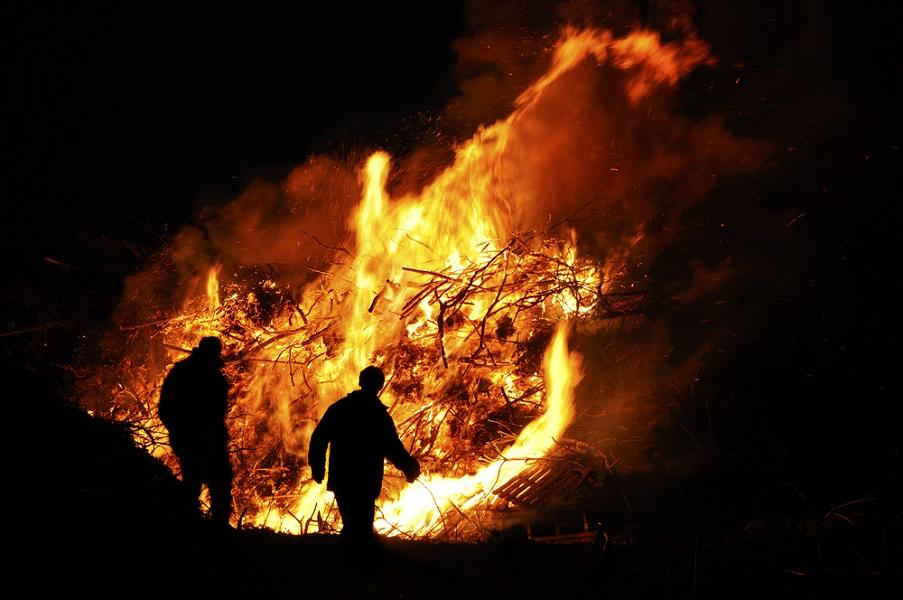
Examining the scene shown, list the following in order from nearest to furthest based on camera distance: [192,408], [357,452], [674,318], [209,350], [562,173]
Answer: [357,452] → [192,408] → [209,350] → [674,318] → [562,173]

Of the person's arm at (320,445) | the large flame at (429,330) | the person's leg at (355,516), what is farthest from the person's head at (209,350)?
the large flame at (429,330)

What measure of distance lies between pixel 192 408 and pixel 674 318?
4394mm

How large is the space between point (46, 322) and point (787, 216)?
8013 mm

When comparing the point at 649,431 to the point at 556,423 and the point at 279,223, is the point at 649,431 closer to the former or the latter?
the point at 556,423

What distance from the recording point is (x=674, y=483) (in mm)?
4898

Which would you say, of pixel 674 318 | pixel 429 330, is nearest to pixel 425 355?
pixel 429 330

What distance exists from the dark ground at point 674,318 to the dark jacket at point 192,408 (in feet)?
1.06

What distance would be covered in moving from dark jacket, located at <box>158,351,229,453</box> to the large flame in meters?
2.21

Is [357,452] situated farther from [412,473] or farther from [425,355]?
[425,355]

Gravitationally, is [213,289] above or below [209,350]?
above

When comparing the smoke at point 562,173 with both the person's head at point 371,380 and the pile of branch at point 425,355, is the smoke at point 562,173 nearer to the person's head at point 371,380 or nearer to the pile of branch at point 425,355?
the pile of branch at point 425,355

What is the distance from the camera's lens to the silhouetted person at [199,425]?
12.9 feet

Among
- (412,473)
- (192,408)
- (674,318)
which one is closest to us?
(412,473)

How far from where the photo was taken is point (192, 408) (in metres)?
3.94
